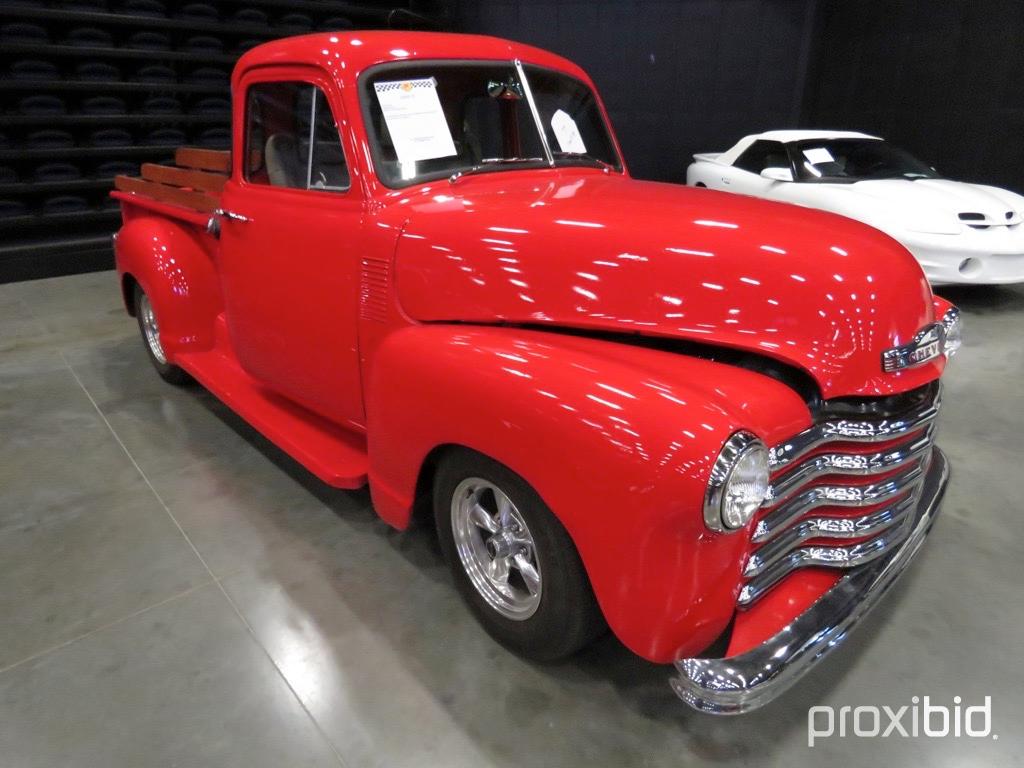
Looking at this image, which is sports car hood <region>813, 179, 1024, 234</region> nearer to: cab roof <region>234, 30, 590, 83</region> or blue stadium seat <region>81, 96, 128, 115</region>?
cab roof <region>234, 30, 590, 83</region>

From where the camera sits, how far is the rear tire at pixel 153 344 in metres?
3.64

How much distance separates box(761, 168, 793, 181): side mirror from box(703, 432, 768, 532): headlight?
15.6ft

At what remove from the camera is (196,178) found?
351 centimetres

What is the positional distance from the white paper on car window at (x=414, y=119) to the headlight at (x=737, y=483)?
1405mm

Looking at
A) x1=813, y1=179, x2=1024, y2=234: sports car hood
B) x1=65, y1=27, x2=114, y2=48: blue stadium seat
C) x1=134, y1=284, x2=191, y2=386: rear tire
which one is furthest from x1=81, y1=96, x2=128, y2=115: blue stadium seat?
x1=813, y1=179, x2=1024, y2=234: sports car hood

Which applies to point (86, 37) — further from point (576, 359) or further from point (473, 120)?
point (576, 359)

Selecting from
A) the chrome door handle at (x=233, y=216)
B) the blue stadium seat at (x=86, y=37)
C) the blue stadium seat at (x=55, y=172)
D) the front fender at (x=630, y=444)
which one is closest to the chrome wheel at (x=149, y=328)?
the chrome door handle at (x=233, y=216)

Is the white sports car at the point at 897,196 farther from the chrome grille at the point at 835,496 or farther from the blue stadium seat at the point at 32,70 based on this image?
the blue stadium seat at the point at 32,70

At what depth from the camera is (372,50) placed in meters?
2.20

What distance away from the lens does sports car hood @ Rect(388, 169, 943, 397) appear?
1.56m

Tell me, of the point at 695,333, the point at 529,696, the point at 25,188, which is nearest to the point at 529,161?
the point at 695,333

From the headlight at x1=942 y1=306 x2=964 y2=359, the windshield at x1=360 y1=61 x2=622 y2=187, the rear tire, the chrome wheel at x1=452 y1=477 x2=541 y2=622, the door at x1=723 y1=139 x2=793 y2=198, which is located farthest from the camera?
the door at x1=723 y1=139 x2=793 y2=198

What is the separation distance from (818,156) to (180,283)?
4900mm

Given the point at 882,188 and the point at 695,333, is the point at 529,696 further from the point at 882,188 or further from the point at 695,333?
the point at 882,188
